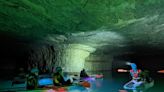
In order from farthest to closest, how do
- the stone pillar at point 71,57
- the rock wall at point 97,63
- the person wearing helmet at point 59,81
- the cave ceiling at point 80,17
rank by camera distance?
the rock wall at point 97,63 → the stone pillar at point 71,57 → the person wearing helmet at point 59,81 → the cave ceiling at point 80,17

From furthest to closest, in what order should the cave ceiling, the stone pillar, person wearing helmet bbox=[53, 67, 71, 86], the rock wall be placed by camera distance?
1. the rock wall
2. the stone pillar
3. person wearing helmet bbox=[53, 67, 71, 86]
4. the cave ceiling

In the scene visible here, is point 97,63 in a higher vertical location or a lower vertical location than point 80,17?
lower

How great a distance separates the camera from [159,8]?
126 inches

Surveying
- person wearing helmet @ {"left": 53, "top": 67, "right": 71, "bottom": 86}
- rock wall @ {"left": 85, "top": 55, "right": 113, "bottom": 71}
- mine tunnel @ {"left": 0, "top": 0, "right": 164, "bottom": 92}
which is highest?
mine tunnel @ {"left": 0, "top": 0, "right": 164, "bottom": 92}

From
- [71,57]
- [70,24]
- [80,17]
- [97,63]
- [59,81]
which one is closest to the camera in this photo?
[80,17]

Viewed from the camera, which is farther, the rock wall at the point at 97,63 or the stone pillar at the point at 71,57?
the rock wall at the point at 97,63

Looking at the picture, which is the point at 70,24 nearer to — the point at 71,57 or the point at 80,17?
the point at 80,17

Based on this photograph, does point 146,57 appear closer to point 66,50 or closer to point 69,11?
point 66,50

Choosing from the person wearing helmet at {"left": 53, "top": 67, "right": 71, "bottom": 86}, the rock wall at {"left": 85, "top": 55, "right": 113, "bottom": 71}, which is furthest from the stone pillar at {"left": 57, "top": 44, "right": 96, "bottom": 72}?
the rock wall at {"left": 85, "top": 55, "right": 113, "bottom": 71}

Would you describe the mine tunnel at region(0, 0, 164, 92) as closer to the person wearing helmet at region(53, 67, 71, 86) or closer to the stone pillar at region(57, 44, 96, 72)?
the stone pillar at region(57, 44, 96, 72)

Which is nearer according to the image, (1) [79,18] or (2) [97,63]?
(1) [79,18]

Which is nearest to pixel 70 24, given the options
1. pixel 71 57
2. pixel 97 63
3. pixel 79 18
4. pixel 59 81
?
pixel 79 18

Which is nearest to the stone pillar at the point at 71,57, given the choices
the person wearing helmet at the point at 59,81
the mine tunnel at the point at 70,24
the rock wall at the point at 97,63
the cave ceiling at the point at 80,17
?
the mine tunnel at the point at 70,24

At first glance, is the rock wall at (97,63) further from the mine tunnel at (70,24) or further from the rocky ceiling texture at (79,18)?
the rocky ceiling texture at (79,18)
